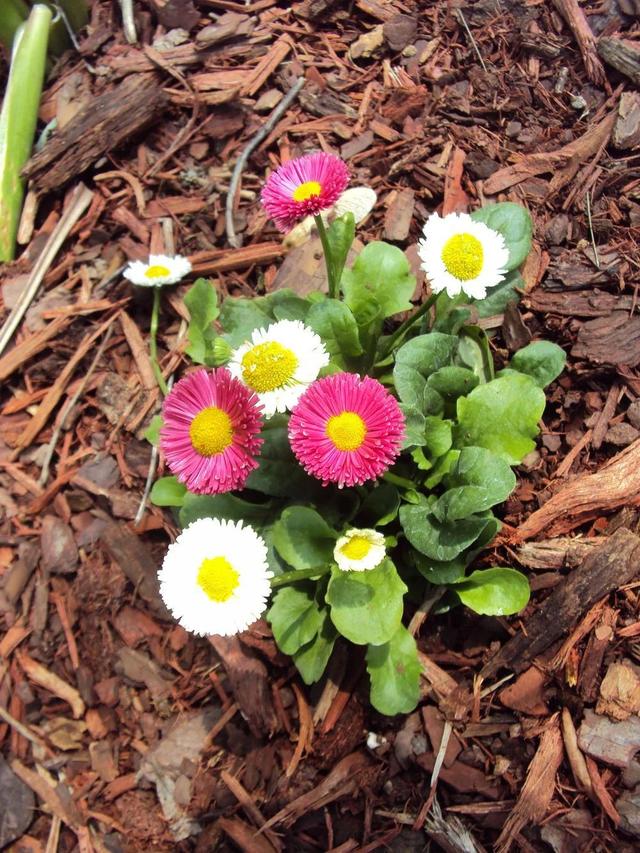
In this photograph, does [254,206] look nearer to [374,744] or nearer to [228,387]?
[228,387]

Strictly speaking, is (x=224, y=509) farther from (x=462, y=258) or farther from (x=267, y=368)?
(x=462, y=258)

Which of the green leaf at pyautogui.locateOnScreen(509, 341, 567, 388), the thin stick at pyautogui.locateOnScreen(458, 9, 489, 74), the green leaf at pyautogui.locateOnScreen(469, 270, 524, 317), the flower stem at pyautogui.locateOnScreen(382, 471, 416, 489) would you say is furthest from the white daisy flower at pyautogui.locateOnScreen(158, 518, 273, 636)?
the thin stick at pyautogui.locateOnScreen(458, 9, 489, 74)

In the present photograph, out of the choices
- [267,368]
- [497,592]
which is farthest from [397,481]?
[267,368]

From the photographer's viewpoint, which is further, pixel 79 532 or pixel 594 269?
pixel 79 532

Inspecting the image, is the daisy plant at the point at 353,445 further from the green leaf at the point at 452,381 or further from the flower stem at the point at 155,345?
the flower stem at the point at 155,345

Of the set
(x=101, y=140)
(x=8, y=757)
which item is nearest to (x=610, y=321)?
(x=101, y=140)
